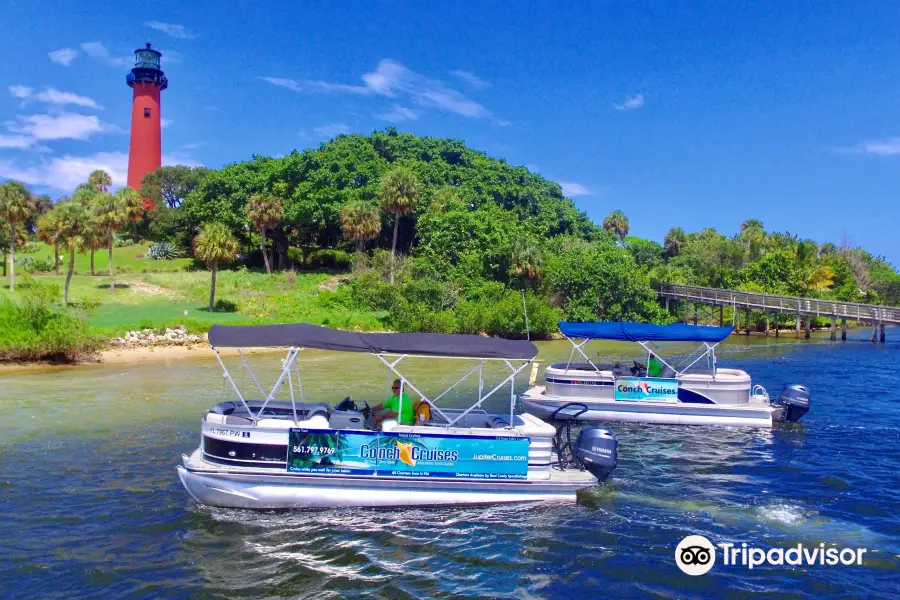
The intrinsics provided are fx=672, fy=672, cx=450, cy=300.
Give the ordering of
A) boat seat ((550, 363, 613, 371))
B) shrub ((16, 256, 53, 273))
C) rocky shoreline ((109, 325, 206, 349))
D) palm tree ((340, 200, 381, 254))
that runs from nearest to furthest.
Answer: boat seat ((550, 363, 613, 371))
rocky shoreline ((109, 325, 206, 349))
palm tree ((340, 200, 381, 254))
shrub ((16, 256, 53, 273))

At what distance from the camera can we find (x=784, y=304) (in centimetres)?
5566

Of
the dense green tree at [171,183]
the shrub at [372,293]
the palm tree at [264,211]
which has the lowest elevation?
the shrub at [372,293]

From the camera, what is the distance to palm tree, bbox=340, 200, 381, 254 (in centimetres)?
5544

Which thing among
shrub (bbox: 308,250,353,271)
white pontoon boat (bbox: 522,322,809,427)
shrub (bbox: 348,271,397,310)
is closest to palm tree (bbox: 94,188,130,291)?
shrub (bbox: 348,271,397,310)

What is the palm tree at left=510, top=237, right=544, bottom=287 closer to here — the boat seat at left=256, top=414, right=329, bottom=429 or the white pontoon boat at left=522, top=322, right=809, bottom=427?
the white pontoon boat at left=522, top=322, right=809, bottom=427

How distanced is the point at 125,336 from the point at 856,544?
33.4 m

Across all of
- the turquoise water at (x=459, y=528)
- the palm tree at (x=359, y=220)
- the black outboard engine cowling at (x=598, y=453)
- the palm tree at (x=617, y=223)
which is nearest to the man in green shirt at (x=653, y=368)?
the turquoise water at (x=459, y=528)

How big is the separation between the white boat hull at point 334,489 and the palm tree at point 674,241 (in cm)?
8830

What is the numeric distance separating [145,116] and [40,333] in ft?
186

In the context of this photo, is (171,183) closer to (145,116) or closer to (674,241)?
(145,116)

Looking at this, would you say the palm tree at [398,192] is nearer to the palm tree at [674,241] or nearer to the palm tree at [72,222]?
the palm tree at [72,222]

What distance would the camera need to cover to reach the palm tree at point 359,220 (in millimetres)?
55438

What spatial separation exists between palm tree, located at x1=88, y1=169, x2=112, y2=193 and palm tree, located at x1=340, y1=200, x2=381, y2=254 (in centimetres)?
4047

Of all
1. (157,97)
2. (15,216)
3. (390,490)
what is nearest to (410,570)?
(390,490)
